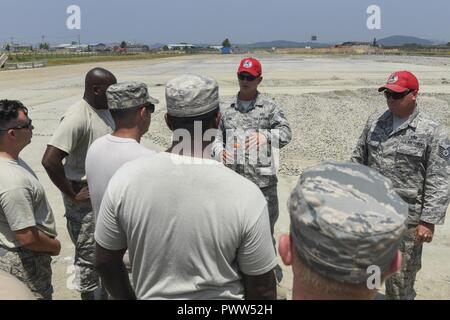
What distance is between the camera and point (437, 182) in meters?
3.00

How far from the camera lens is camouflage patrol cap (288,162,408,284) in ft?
3.44

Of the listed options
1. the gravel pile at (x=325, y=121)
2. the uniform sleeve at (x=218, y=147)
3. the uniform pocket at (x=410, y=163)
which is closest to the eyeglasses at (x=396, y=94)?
the uniform pocket at (x=410, y=163)

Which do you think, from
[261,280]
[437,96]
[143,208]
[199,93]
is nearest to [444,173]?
[261,280]

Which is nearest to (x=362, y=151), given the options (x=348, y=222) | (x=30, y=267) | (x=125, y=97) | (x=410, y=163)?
(x=410, y=163)

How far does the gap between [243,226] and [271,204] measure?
2.28m

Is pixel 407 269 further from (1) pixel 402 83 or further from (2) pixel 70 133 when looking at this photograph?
(2) pixel 70 133

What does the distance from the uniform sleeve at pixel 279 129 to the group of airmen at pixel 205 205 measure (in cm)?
2

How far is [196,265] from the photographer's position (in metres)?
1.69

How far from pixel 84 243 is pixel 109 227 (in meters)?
1.54

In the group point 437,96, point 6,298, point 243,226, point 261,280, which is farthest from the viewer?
point 437,96

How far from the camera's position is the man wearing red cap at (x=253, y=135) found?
3682 millimetres

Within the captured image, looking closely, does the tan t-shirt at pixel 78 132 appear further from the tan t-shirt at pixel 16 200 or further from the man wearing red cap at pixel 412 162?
the man wearing red cap at pixel 412 162

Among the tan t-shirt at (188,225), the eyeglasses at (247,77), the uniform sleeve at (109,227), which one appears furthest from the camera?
Answer: the eyeglasses at (247,77)
